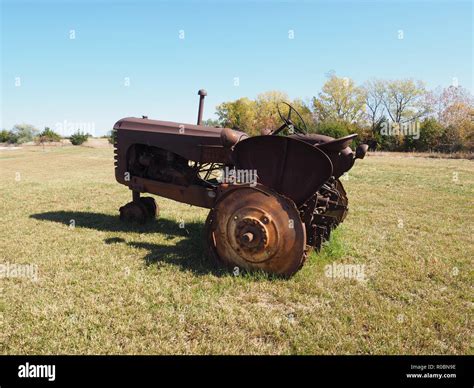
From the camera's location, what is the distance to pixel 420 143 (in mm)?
42219

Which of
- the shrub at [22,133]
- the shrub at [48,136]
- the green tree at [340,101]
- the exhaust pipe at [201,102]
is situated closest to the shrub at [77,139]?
the shrub at [48,136]

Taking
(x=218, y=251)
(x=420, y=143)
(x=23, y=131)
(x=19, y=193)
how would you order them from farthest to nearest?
(x=23, y=131) → (x=420, y=143) → (x=19, y=193) → (x=218, y=251)

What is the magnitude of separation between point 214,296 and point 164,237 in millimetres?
2432

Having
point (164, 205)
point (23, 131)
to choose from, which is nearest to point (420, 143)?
point (164, 205)

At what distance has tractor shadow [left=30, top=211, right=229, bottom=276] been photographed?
4.61 meters

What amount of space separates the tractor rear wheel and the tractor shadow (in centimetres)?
36

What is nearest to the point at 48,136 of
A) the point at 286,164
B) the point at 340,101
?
the point at 340,101

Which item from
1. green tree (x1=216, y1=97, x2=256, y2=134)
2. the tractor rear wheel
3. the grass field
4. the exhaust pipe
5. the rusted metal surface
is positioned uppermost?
green tree (x1=216, y1=97, x2=256, y2=134)

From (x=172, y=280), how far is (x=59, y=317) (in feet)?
4.23

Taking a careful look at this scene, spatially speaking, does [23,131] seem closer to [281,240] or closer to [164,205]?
[164,205]

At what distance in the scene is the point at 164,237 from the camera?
5.95m

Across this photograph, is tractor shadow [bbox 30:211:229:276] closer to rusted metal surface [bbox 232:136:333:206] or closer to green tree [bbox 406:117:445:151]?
rusted metal surface [bbox 232:136:333:206]

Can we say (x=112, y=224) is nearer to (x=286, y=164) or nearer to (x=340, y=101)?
(x=286, y=164)

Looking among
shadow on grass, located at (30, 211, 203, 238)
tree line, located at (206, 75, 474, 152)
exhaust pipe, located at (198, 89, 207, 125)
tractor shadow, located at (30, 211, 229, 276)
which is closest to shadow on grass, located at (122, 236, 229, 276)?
tractor shadow, located at (30, 211, 229, 276)
